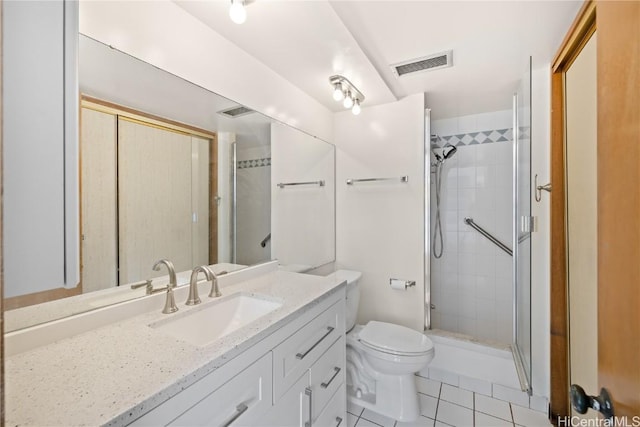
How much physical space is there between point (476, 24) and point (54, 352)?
2105 millimetres

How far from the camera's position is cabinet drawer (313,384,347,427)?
124cm

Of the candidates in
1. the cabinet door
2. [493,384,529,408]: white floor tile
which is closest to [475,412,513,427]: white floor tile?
[493,384,529,408]: white floor tile

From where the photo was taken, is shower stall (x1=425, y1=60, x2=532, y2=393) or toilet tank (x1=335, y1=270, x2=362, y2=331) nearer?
toilet tank (x1=335, y1=270, x2=362, y2=331)

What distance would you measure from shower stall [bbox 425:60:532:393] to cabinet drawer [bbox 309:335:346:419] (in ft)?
4.02

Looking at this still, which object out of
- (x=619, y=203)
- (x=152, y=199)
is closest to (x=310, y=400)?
(x=152, y=199)

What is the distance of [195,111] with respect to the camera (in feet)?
4.25

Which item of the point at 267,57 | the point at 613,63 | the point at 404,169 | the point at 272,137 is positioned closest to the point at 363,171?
the point at 404,169

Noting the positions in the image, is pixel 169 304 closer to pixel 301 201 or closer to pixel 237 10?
pixel 237 10

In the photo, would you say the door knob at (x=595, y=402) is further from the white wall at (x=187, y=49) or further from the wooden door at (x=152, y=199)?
the white wall at (x=187, y=49)

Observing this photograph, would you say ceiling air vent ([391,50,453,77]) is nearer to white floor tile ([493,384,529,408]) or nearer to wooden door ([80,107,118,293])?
wooden door ([80,107,118,293])

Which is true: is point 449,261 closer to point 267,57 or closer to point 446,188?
point 446,188

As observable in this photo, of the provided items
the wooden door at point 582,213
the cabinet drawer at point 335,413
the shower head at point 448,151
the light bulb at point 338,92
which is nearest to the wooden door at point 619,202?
the wooden door at point 582,213

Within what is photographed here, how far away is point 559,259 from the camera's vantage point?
1486 mm

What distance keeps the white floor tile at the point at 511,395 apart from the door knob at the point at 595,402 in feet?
5.34
